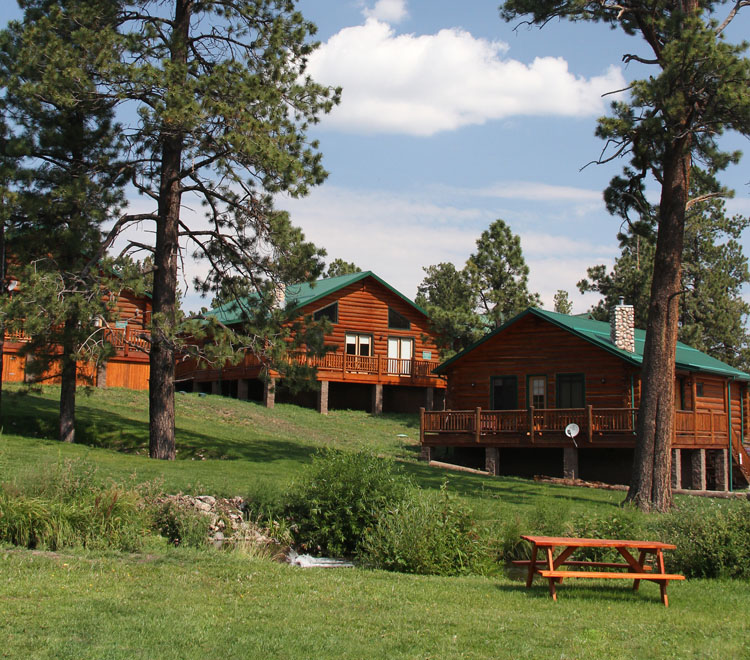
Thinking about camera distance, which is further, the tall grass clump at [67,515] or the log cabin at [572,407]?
the log cabin at [572,407]

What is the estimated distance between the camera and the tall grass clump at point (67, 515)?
36.8ft

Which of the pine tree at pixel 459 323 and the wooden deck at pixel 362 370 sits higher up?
the pine tree at pixel 459 323

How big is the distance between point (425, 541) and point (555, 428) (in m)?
15.7

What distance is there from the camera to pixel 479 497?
58.9 ft

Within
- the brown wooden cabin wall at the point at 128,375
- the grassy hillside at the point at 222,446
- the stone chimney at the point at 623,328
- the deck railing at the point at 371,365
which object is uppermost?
the stone chimney at the point at 623,328

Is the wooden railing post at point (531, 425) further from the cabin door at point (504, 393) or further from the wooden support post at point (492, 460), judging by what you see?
the cabin door at point (504, 393)

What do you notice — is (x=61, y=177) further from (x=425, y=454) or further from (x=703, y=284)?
(x=703, y=284)

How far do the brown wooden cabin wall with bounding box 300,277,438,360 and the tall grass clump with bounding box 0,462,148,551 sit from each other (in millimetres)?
27387

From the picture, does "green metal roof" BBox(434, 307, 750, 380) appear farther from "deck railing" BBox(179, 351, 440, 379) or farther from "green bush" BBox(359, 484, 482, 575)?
"green bush" BBox(359, 484, 482, 575)

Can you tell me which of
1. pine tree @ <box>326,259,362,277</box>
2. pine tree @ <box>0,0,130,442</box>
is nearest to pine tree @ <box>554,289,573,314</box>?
pine tree @ <box>326,259,362,277</box>

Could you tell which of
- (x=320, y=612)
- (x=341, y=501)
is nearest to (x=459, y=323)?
(x=341, y=501)

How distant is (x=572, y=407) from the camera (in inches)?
1146

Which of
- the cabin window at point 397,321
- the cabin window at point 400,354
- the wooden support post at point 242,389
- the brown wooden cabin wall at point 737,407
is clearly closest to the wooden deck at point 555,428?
the brown wooden cabin wall at point 737,407

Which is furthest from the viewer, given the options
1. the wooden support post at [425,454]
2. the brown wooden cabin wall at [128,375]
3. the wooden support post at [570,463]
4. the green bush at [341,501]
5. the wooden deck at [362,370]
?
the wooden deck at [362,370]
